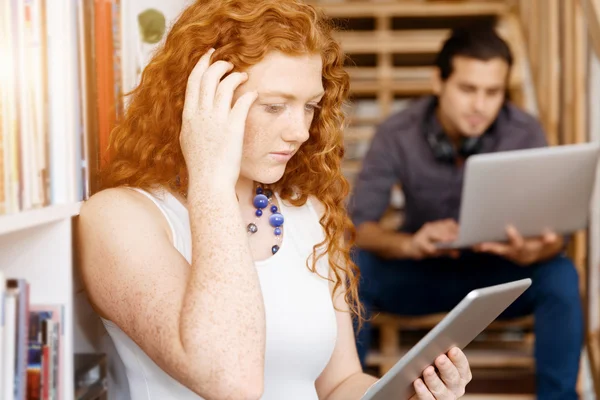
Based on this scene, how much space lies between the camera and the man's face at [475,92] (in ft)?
7.86

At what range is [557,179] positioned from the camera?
1.99 m

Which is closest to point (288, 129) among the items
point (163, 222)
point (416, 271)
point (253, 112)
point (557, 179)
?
point (253, 112)

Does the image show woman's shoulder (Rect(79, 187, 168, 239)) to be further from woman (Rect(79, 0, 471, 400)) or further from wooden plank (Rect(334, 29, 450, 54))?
wooden plank (Rect(334, 29, 450, 54))

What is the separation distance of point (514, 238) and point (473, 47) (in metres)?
0.67

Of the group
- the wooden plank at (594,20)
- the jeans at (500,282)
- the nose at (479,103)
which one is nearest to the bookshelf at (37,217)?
the jeans at (500,282)

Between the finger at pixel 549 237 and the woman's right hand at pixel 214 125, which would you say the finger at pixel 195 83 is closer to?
the woman's right hand at pixel 214 125

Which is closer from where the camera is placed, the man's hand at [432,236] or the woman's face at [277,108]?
the woman's face at [277,108]

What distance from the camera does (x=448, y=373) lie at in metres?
1.06

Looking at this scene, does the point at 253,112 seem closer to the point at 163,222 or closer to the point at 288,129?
the point at 288,129

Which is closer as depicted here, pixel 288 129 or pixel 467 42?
pixel 288 129

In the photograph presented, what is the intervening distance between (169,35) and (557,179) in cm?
124

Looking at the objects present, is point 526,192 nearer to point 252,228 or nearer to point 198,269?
point 252,228

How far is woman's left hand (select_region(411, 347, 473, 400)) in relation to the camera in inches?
41.4

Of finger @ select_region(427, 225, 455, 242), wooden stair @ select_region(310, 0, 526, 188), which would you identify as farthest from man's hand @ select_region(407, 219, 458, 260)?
wooden stair @ select_region(310, 0, 526, 188)
